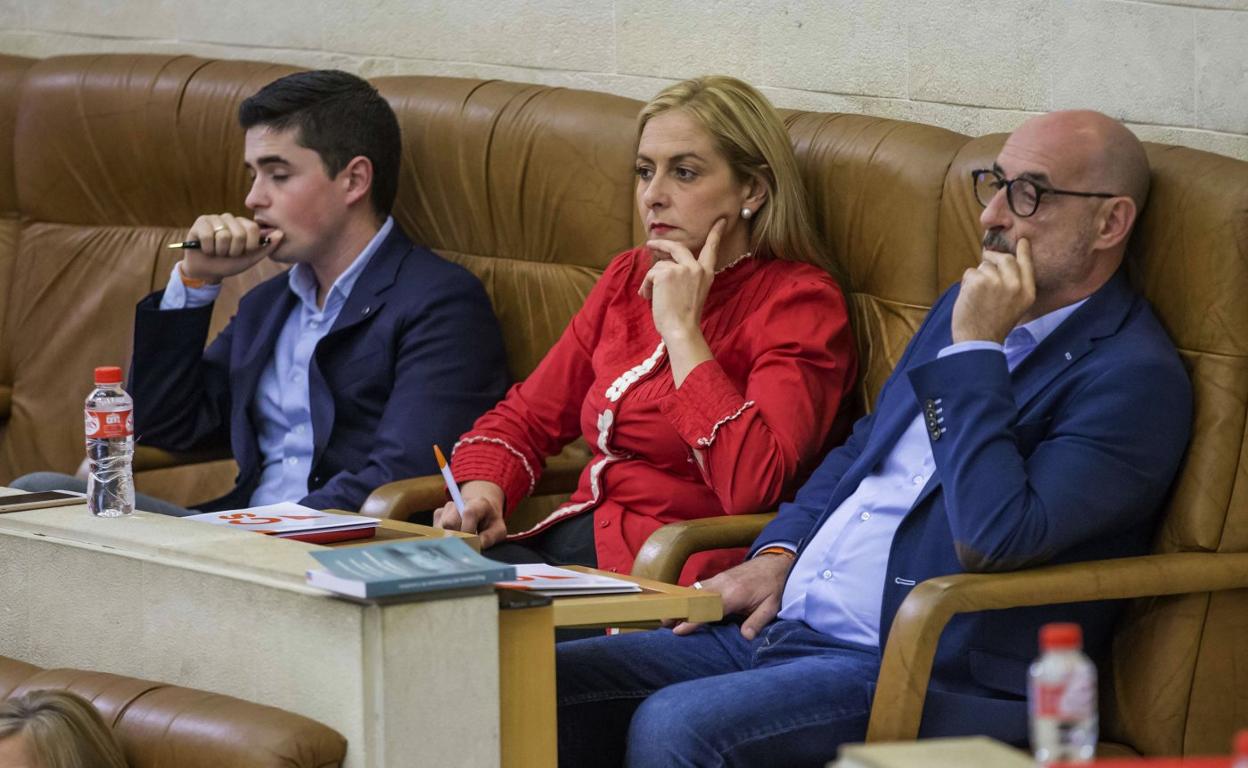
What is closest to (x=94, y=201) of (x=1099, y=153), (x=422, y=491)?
(x=422, y=491)

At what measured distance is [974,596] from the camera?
83.0 inches

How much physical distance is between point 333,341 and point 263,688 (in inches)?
54.6

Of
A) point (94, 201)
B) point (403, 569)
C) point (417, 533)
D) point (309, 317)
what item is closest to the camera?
point (403, 569)

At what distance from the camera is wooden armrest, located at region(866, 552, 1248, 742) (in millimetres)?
2088

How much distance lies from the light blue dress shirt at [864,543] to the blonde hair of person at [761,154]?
50cm

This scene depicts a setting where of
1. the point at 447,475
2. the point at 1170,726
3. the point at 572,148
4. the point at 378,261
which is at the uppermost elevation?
A: the point at 572,148

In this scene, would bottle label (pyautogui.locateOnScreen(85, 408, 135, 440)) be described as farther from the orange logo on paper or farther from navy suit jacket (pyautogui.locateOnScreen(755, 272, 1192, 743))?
→ navy suit jacket (pyautogui.locateOnScreen(755, 272, 1192, 743))

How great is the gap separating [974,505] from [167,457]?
189cm

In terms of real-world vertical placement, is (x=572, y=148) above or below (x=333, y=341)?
above

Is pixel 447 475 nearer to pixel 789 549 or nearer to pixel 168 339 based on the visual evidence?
pixel 789 549

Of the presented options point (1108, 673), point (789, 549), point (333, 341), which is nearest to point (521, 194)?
point (333, 341)

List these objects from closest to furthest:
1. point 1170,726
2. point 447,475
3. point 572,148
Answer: point 1170,726 → point 447,475 → point 572,148

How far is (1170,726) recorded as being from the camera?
2270mm

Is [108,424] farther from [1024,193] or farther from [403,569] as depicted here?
[1024,193]
